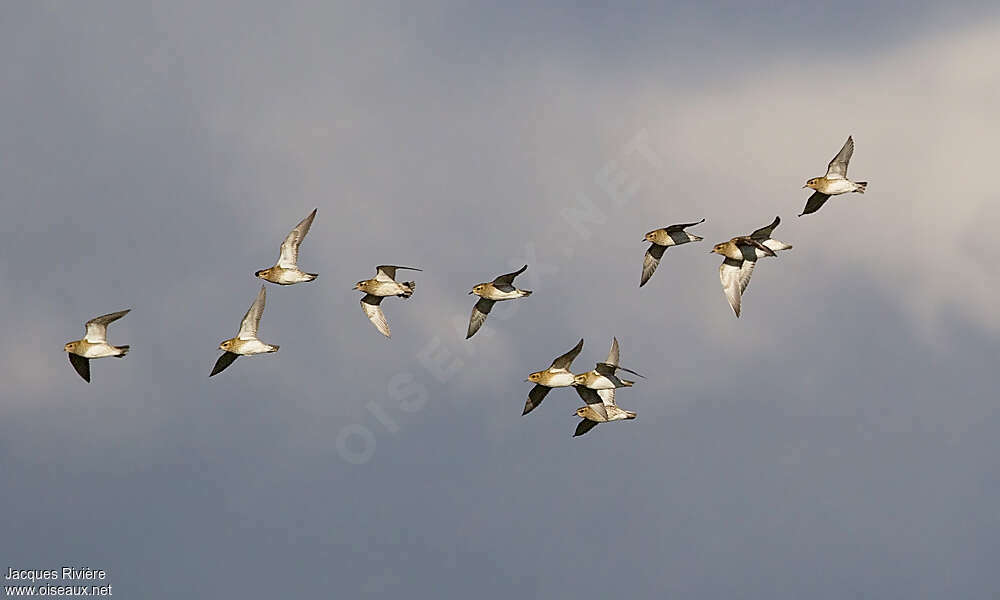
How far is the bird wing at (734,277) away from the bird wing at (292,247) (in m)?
17.5

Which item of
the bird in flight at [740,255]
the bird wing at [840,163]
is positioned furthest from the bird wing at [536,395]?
the bird wing at [840,163]

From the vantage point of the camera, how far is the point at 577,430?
60750mm

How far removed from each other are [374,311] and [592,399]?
418 inches

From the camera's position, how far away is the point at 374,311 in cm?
6450

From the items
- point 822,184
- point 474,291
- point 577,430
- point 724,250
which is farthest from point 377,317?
point 822,184

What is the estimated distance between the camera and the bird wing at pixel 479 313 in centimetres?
6500

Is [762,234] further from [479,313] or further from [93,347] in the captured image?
[93,347]

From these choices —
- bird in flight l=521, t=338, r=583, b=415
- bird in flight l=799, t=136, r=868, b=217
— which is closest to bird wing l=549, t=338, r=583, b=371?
bird in flight l=521, t=338, r=583, b=415

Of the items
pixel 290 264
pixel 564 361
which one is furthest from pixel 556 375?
pixel 290 264

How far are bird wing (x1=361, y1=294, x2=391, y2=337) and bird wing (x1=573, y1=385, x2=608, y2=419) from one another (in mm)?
9399

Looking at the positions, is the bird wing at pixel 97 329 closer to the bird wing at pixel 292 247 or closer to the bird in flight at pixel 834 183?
the bird wing at pixel 292 247

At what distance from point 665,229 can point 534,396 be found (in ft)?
29.5

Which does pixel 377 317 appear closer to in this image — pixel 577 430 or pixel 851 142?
pixel 577 430

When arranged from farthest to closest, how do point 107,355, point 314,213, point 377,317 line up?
point 377,317, point 314,213, point 107,355
